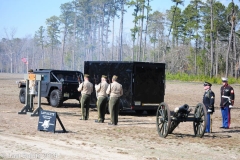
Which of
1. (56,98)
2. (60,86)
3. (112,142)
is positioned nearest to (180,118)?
(112,142)

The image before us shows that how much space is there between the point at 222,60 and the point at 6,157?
64.0m

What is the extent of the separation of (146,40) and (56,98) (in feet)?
247

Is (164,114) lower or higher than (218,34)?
lower

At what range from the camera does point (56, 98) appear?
21.0 metres

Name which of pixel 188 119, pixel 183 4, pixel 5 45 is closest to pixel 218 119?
pixel 188 119

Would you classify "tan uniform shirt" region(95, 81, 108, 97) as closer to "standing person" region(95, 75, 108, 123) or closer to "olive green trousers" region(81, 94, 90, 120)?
"standing person" region(95, 75, 108, 123)

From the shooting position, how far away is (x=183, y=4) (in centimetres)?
6631

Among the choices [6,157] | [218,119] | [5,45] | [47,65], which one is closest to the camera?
[6,157]

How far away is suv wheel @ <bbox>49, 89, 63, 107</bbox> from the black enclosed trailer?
10.3ft

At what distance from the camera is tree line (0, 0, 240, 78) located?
Answer: 65.4m

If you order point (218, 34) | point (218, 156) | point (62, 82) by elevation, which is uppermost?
point (218, 34)

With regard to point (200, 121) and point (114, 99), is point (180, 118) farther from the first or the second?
Result: point (114, 99)

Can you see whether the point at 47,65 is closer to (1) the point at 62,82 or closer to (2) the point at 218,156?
(1) the point at 62,82

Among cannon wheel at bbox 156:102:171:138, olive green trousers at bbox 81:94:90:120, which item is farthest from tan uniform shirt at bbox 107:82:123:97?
cannon wheel at bbox 156:102:171:138
